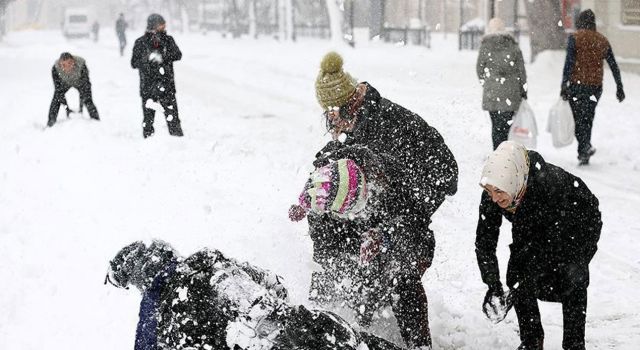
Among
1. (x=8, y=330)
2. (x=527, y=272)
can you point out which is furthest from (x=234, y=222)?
(x=527, y=272)

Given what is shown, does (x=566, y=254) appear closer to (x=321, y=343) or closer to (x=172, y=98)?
(x=321, y=343)

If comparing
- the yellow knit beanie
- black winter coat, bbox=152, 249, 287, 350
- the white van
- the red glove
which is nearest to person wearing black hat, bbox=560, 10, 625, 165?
the yellow knit beanie

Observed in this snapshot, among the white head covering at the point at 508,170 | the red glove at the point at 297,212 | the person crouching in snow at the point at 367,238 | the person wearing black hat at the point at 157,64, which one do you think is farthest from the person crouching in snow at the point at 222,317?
the person wearing black hat at the point at 157,64

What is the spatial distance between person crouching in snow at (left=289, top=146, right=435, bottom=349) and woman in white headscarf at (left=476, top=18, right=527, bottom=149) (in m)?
5.70

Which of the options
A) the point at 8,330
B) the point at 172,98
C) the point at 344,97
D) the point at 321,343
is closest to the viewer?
the point at 321,343

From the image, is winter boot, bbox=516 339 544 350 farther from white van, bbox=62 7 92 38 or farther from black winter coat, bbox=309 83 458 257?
white van, bbox=62 7 92 38

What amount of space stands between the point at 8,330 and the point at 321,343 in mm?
3329

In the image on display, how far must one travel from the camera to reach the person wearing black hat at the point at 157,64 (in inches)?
426

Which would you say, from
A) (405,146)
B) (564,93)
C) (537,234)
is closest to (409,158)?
(405,146)

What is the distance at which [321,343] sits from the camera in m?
2.77

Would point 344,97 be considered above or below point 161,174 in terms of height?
above

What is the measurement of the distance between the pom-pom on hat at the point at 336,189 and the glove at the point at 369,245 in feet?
1.14

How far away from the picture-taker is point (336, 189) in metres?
3.42

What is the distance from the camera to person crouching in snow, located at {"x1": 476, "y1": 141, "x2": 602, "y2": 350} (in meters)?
→ 3.71
